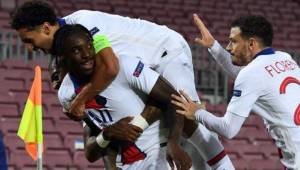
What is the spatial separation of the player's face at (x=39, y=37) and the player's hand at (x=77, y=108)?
316mm

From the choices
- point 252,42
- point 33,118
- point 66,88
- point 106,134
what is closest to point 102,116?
point 106,134

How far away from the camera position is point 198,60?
10.9 metres

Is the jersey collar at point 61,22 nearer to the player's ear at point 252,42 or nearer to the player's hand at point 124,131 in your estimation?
the player's hand at point 124,131

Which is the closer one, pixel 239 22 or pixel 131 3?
pixel 239 22

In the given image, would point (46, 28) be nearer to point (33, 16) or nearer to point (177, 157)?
point (33, 16)

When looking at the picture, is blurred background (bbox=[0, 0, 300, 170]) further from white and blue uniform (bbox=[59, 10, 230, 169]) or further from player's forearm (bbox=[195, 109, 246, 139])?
player's forearm (bbox=[195, 109, 246, 139])

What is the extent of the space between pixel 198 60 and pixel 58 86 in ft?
21.7

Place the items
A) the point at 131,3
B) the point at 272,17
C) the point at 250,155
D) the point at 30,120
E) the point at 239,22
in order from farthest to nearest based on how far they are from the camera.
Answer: the point at 272,17 → the point at 131,3 → the point at 250,155 → the point at 30,120 → the point at 239,22

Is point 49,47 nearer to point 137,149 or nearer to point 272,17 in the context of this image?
point 137,149

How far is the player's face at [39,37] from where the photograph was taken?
4281mm

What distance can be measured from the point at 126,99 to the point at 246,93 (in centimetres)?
62

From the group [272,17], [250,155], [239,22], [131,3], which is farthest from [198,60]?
[239,22]

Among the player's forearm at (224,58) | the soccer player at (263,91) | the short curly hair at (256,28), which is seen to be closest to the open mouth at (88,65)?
the soccer player at (263,91)

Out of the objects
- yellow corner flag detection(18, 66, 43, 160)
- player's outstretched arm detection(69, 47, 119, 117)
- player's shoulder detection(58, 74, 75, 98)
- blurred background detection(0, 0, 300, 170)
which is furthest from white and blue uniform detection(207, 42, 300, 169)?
blurred background detection(0, 0, 300, 170)
